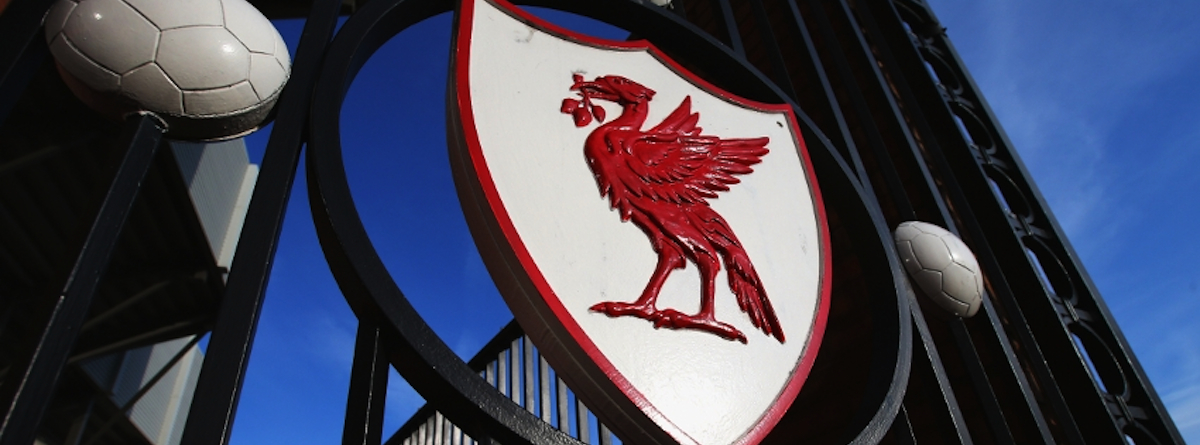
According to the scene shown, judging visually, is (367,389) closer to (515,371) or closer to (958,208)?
(515,371)

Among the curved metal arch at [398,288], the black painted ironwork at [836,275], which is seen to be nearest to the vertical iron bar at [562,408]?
the black painted ironwork at [836,275]

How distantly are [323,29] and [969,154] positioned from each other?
266 cm

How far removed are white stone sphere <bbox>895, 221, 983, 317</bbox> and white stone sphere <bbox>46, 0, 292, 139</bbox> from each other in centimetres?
153

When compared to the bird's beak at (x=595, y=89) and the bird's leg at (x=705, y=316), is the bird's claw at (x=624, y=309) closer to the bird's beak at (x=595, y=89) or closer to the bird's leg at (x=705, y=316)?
the bird's leg at (x=705, y=316)

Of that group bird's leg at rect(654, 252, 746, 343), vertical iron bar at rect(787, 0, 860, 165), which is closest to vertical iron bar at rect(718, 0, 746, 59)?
vertical iron bar at rect(787, 0, 860, 165)

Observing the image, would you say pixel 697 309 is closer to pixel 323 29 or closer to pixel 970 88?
pixel 323 29

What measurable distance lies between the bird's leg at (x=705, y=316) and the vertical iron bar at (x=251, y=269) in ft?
1.87

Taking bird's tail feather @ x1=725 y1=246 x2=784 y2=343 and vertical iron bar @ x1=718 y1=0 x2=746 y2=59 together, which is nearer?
bird's tail feather @ x1=725 y1=246 x2=784 y2=343

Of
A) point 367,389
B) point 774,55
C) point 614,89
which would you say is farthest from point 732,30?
point 367,389

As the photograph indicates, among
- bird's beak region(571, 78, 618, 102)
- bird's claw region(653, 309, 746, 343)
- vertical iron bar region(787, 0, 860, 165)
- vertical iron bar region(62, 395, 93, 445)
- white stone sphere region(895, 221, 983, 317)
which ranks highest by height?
vertical iron bar region(62, 395, 93, 445)

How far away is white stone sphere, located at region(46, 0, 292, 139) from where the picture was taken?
86cm

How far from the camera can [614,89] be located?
141cm

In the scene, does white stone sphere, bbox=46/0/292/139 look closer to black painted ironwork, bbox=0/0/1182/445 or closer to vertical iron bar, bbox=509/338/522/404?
black painted ironwork, bbox=0/0/1182/445

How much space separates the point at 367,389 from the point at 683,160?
2.74 feet
